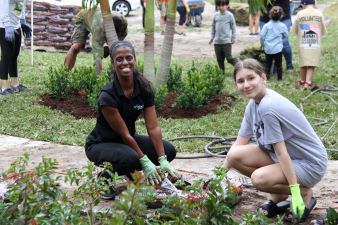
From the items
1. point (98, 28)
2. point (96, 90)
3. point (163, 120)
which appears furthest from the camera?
point (98, 28)

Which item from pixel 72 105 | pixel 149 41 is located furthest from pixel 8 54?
pixel 149 41

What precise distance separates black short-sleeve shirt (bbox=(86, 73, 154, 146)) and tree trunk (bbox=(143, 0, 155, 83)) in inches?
148

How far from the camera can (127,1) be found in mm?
26562

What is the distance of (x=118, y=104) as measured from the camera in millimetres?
5230

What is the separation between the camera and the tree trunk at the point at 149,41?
901 centimetres

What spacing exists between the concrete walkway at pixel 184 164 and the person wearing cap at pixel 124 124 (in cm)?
72

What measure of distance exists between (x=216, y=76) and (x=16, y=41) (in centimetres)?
292

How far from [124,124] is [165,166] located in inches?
18.4

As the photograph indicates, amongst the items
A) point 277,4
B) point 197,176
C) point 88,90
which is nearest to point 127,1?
point 277,4

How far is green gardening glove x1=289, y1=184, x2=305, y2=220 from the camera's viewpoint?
471cm

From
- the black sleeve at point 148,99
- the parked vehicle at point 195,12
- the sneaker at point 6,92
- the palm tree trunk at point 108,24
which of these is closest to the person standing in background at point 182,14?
the parked vehicle at point 195,12

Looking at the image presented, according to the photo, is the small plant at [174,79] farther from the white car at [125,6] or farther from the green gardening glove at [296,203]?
the white car at [125,6]

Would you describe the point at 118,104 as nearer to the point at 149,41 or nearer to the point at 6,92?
the point at 149,41

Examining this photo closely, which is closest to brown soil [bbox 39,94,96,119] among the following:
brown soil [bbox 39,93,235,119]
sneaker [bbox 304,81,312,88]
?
brown soil [bbox 39,93,235,119]
